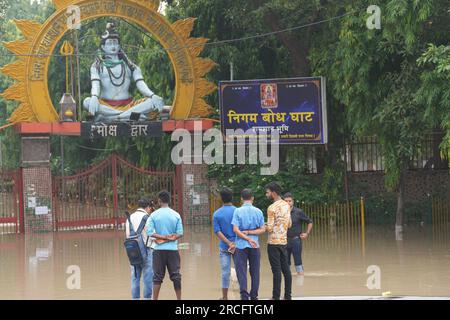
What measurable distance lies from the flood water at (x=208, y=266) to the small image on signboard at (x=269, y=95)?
14.6 ft

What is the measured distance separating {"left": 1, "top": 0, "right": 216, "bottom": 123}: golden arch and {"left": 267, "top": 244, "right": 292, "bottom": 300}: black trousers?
48.5 feet

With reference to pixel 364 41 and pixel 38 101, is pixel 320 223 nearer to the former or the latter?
pixel 364 41

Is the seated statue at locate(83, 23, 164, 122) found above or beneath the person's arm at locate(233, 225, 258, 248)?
above

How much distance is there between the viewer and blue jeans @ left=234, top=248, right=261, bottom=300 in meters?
11.9

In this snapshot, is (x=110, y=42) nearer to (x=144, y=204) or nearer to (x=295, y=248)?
(x=295, y=248)

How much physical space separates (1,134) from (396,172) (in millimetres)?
30516

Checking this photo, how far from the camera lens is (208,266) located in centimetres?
1727

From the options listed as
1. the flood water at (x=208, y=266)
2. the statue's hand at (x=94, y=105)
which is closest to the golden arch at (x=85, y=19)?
the statue's hand at (x=94, y=105)

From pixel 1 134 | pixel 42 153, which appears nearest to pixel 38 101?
pixel 42 153

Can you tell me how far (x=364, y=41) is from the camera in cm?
2095

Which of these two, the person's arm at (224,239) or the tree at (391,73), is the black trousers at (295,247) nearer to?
the person's arm at (224,239)

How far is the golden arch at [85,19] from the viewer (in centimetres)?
2531

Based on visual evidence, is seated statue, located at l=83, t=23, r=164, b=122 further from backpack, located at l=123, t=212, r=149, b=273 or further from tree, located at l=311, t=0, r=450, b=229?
backpack, located at l=123, t=212, r=149, b=273

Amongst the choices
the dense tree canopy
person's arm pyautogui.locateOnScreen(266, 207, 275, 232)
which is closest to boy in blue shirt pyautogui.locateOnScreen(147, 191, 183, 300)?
person's arm pyautogui.locateOnScreen(266, 207, 275, 232)
